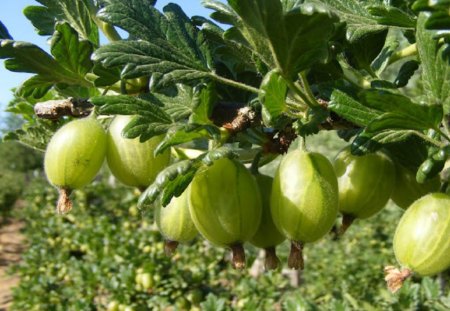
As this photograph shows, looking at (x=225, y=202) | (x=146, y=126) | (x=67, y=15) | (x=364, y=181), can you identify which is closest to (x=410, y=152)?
(x=364, y=181)

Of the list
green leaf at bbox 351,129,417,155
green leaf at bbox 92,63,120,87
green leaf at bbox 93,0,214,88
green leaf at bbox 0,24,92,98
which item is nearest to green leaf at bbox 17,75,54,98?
green leaf at bbox 0,24,92,98

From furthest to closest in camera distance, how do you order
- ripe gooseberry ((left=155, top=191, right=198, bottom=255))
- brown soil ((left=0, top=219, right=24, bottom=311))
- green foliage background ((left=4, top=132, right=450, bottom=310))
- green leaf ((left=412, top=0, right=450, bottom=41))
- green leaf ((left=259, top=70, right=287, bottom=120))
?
brown soil ((left=0, top=219, right=24, bottom=311))
green foliage background ((left=4, top=132, right=450, bottom=310))
ripe gooseberry ((left=155, top=191, right=198, bottom=255))
green leaf ((left=259, top=70, right=287, bottom=120))
green leaf ((left=412, top=0, right=450, bottom=41))

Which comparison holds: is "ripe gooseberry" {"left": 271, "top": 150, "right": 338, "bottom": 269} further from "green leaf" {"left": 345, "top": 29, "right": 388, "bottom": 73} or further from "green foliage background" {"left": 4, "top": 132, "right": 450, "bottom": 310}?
"green foliage background" {"left": 4, "top": 132, "right": 450, "bottom": 310}

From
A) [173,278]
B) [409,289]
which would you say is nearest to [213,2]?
[409,289]

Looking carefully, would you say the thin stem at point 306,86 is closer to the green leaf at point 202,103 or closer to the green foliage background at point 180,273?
the green leaf at point 202,103

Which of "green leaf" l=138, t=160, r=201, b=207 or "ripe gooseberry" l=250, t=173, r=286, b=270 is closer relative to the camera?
"green leaf" l=138, t=160, r=201, b=207

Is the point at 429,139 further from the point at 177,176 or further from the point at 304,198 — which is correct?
the point at 177,176
